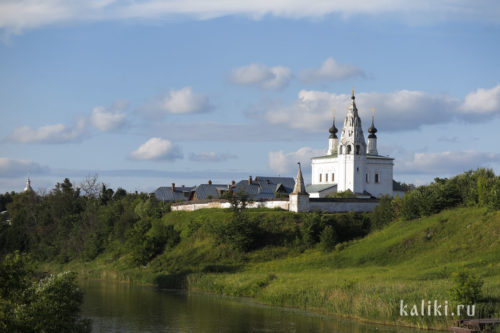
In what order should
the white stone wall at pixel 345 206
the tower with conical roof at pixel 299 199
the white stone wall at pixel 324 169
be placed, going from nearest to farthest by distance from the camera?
the tower with conical roof at pixel 299 199 → the white stone wall at pixel 345 206 → the white stone wall at pixel 324 169

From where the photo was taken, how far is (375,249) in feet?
182

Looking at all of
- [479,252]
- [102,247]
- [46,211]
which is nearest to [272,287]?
[479,252]

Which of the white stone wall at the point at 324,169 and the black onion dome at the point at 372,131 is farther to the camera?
the black onion dome at the point at 372,131

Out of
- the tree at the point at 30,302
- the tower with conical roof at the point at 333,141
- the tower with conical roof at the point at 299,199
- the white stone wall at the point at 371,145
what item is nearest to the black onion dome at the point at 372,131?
the white stone wall at the point at 371,145

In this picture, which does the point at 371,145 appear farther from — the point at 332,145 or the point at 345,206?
the point at 345,206

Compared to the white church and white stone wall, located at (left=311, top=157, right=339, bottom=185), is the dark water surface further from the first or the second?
white stone wall, located at (left=311, top=157, right=339, bottom=185)

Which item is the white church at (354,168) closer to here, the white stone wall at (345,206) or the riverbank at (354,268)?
the white stone wall at (345,206)

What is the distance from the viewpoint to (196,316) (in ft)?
140

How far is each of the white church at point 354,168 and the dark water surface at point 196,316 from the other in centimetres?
4370

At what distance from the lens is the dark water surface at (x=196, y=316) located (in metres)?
38.2

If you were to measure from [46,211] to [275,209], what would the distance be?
4067 cm

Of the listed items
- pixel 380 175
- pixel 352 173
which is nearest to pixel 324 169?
pixel 352 173

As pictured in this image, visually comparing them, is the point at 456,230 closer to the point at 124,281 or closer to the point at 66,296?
the point at 124,281

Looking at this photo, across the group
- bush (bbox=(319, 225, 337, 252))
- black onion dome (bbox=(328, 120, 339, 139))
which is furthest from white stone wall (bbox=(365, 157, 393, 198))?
bush (bbox=(319, 225, 337, 252))
